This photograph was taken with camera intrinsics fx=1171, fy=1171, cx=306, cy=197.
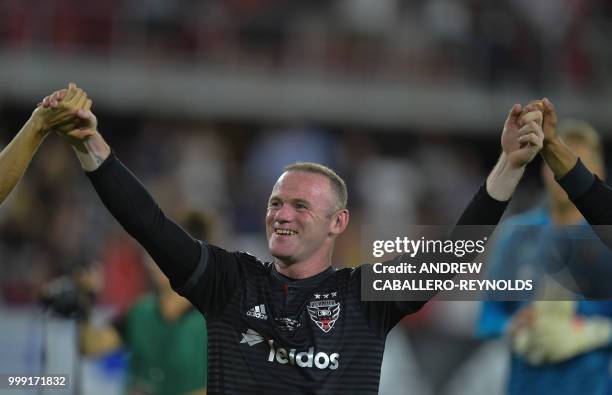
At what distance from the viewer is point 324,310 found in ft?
14.1

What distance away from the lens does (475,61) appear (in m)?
18.5

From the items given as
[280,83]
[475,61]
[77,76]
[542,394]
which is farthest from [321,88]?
[542,394]

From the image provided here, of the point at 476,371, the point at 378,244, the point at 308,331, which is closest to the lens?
the point at 308,331

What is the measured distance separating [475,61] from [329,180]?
567 inches

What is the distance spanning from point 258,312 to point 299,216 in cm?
39

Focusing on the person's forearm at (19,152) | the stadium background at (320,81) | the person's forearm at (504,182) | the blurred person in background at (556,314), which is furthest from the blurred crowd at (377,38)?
the person's forearm at (504,182)

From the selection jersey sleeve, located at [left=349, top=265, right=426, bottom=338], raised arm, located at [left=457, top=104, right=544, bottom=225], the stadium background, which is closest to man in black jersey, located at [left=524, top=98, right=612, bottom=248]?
raised arm, located at [left=457, top=104, right=544, bottom=225]

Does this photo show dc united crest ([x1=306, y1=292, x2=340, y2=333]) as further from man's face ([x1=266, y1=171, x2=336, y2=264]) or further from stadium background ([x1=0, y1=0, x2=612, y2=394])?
stadium background ([x1=0, y1=0, x2=612, y2=394])

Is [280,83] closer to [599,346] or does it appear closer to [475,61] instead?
[475,61]

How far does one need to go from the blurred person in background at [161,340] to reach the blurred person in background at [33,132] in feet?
7.72

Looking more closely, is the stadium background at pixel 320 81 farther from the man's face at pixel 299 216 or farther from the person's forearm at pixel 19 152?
the person's forearm at pixel 19 152

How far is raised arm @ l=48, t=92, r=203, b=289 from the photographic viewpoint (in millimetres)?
4098

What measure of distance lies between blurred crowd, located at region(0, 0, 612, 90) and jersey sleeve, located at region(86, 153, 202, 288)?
1354 cm

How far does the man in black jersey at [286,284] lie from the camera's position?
13.6 ft
